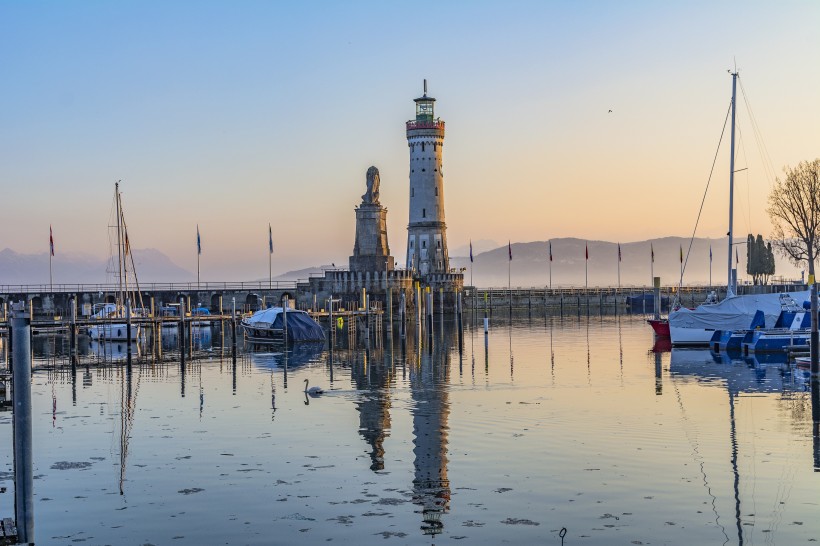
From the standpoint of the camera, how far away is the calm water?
1892cm

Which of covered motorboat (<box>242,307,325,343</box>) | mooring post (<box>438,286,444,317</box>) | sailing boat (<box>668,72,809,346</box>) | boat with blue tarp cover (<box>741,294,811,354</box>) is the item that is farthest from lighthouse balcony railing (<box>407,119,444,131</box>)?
boat with blue tarp cover (<box>741,294,811,354</box>)

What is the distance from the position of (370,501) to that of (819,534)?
8803 mm

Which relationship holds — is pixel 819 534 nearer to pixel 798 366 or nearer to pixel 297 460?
pixel 297 460

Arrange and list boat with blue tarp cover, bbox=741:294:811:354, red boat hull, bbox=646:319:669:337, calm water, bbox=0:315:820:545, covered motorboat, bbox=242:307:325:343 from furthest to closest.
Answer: covered motorboat, bbox=242:307:325:343, red boat hull, bbox=646:319:669:337, boat with blue tarp cover, bbox=741:294:811:354, calm water, bbox=0:315:820:545

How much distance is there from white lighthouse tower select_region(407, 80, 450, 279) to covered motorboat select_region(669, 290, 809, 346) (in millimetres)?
56295

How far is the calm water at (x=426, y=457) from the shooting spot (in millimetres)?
18922

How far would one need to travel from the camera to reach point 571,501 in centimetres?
2066

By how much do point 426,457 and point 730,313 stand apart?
39115 mm

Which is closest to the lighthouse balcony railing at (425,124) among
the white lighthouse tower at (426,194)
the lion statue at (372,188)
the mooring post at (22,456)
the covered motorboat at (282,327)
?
the white lighthouse tower at (426,194)

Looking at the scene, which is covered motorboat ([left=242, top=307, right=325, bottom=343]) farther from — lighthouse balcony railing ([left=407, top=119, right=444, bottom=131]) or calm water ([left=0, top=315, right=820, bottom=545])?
lighthouse balcony railing ([left=407, top=119, right=444, bottom=131])

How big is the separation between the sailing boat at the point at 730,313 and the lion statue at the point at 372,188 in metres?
50.2

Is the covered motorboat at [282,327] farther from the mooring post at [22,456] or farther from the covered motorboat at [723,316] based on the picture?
the mooring post at [22,456]

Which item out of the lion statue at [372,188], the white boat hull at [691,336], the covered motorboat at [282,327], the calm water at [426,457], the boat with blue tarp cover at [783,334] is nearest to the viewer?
the calm water at [426,457]

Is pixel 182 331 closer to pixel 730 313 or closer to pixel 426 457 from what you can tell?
pixel 730 313
